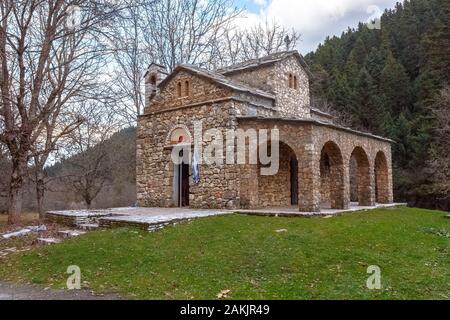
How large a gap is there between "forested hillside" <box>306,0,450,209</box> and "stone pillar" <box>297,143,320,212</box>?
14.8 meters

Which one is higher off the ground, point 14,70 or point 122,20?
point 122,20

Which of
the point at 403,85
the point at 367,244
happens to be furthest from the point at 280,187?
the point at 403,85

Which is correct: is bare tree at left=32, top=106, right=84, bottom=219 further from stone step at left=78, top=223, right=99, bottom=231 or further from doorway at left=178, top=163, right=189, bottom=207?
doorway at left=178, top=163, right=189, bottom=207

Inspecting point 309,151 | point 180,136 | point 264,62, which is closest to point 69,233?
point 180,136

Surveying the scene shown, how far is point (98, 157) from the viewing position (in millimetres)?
23656

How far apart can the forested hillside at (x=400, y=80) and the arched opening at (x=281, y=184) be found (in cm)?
1221

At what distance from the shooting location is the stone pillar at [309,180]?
12.9 m

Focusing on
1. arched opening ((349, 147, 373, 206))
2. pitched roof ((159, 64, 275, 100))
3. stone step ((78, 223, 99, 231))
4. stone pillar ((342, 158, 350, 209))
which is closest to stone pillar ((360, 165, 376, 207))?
arched opening ((349, 147, 373, 206))

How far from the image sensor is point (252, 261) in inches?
305

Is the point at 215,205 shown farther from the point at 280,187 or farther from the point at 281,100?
the point at 281,100

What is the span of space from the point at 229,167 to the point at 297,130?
271 cm

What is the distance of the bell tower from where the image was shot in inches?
690

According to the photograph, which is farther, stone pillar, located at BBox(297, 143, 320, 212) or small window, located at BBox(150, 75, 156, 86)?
small window, located at BBox(150, 75, 156, 86)

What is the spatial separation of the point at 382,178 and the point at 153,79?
476 inches
